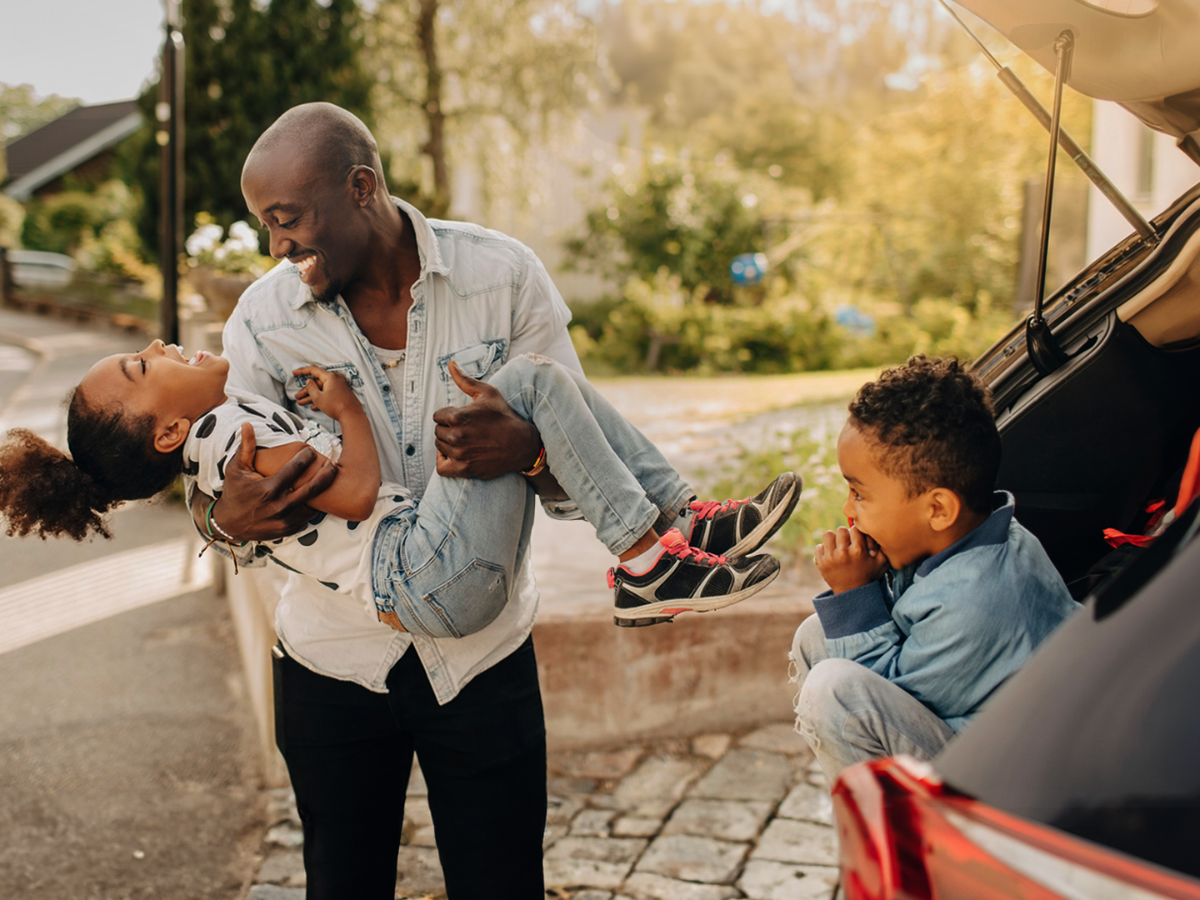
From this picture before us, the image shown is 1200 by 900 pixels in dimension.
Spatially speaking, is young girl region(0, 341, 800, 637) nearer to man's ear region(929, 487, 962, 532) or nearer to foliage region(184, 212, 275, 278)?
man's ear region(929, 487, 962, 532)

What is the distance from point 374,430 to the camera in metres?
2.23

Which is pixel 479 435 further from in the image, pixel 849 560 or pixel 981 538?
pixel 981 538

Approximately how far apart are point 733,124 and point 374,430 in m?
37.9

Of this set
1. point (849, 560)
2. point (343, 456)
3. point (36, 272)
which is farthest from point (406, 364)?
point (36, 272)

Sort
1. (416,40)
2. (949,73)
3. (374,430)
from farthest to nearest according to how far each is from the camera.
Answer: (949,73) < (416,40) < (374,430)

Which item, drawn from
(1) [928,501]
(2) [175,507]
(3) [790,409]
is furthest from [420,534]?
(3) [790,409]

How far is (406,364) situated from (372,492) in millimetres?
294

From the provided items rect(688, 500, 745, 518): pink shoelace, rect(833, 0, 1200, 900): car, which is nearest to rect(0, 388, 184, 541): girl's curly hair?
rect(688, 500, 745, 518): pink shoelace

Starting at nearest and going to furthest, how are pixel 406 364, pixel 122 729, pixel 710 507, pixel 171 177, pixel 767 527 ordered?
pixel 406 364 → pixel 767 527 → pixel 710 507 → pixel 122 729 → pixel 171 177

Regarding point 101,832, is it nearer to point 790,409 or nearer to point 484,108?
point 790,409

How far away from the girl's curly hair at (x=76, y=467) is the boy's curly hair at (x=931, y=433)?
1.43 metres

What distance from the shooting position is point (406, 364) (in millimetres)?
2215

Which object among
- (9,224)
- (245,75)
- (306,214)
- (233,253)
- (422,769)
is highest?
(245,75)

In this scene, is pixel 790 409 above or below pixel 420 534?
below
